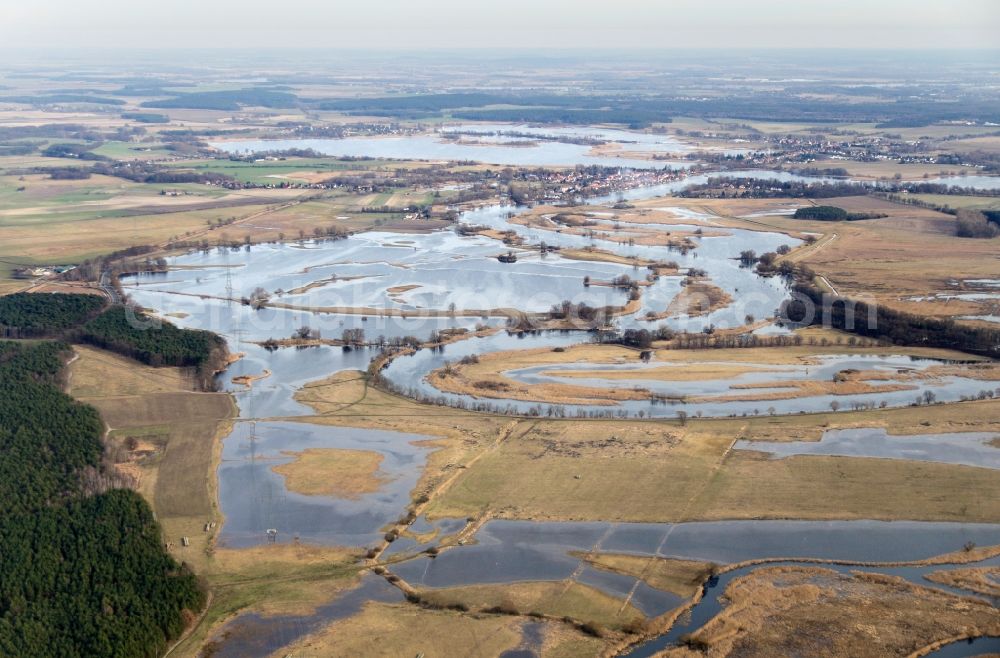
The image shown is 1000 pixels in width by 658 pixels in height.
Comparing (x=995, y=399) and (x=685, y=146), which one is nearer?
(x=995, y=399)

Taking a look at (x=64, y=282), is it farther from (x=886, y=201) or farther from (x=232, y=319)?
(x=886, y=201)

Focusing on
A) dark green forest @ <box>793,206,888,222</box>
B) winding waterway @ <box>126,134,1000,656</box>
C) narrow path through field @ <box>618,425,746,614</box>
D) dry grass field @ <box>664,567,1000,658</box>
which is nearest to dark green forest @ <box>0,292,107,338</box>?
winding waterway @ <box>126,134,1000,656</box>

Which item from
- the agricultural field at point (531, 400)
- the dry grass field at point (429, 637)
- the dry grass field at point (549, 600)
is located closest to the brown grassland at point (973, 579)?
the agricultural field at point (531, 400)

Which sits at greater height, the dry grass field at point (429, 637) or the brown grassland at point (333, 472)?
the dry grass field at point (429, 637)

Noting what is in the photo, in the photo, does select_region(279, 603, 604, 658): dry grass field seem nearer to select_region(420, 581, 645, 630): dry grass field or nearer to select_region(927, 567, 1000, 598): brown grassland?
select_region(420, 581, 645, 630): dry grass field

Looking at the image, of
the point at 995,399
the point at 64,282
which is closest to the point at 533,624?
the point at 995,399

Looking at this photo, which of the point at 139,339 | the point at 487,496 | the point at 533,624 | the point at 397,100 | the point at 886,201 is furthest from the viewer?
the point at 397,100

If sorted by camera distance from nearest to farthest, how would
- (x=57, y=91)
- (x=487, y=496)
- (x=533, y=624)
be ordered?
(x=533, y=624) → (x=487, y=496) → (x=57, y=91)

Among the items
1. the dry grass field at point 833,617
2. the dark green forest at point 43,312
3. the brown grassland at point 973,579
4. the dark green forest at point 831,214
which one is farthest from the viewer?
the dark green forest at point 831,214

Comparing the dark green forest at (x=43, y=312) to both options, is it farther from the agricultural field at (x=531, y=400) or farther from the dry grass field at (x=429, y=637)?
the dry grass field at (x=429, y=637)
